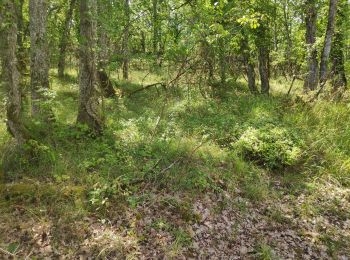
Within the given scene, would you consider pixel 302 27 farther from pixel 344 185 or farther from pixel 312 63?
pixel 344 185

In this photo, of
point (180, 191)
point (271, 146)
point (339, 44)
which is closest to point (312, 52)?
point (339, 44)

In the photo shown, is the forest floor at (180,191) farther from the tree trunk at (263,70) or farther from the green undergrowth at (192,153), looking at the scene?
the tree trunk at (263,70)

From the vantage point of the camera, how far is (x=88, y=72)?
19.5 ft

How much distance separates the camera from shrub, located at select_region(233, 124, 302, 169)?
5.88m

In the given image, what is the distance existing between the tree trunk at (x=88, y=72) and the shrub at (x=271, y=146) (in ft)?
10.8

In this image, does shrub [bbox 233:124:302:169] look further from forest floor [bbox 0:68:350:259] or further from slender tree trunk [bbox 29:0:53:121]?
slender tree trunk [bbox 29:0:53:121]

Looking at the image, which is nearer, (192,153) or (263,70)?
(192,153)

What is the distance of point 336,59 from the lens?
12.6 meters

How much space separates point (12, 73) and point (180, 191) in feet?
11.5

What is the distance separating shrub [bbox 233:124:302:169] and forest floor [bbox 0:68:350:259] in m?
0.02

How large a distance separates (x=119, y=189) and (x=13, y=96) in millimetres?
2356

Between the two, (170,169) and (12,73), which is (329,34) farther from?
(12,73)

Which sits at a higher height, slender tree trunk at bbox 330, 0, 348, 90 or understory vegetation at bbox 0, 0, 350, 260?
slender tree trunk at bbox 330, 0, 348, 90

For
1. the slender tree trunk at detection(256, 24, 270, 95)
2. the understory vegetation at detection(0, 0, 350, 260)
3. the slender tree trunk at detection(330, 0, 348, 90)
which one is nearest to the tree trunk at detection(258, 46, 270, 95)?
the slender tree trunk at detection(256, 24, 270, 95)
